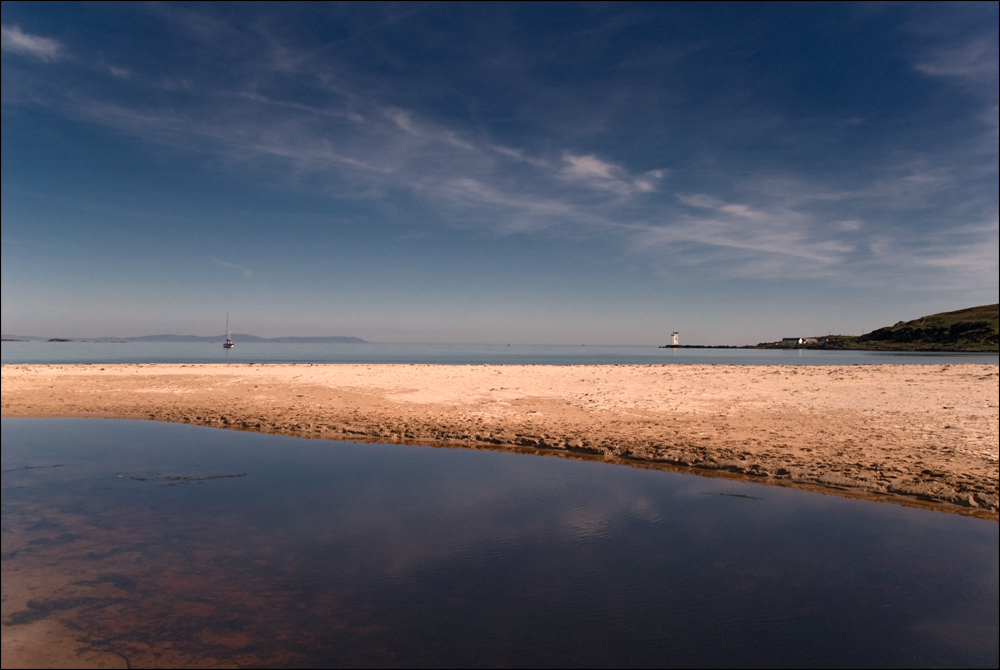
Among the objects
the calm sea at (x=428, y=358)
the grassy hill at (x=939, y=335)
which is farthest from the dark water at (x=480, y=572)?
the grassy hill at (x=939, y=335)

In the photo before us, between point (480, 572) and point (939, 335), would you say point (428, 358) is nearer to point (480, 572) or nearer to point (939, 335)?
point (480, 572)

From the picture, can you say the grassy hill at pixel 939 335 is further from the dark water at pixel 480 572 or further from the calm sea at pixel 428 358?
the dark water at pixel 480 572

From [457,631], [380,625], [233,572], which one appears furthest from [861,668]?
[233,572]

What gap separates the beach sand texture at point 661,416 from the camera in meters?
11.9

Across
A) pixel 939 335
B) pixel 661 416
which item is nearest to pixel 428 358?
pixel 661 416

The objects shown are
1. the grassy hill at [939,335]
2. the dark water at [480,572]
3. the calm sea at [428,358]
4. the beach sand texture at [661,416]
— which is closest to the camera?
the dark water at [480,572]

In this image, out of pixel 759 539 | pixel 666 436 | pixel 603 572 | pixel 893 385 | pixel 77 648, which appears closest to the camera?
pixel 77 648

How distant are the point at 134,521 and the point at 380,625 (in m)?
5.28

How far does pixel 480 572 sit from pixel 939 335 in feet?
648

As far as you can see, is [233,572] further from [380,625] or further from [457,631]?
[457,631]

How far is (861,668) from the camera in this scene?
497cm

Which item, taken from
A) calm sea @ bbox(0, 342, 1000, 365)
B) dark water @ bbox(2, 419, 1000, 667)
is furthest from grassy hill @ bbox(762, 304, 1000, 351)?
dark water @ bbox(2, 419, 1000, 667)

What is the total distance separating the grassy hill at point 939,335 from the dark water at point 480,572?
150 m

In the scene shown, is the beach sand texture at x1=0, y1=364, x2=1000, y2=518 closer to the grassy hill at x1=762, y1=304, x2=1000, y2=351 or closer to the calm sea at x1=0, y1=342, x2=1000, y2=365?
the calm sea at x1=0, y1=342, x2=1000, y2=365
